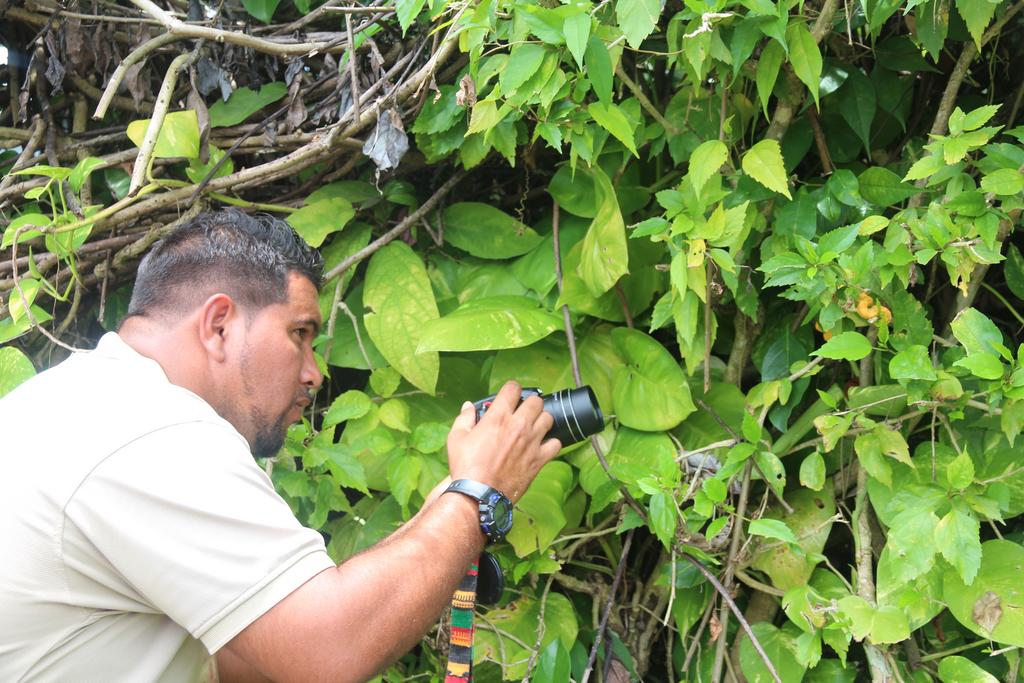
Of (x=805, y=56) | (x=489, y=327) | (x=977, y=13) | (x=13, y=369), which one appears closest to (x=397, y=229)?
(x=489, y=327)

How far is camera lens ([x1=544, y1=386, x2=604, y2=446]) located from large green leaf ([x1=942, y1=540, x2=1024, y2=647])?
587 millimetres

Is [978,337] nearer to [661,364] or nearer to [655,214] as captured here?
[661,364]

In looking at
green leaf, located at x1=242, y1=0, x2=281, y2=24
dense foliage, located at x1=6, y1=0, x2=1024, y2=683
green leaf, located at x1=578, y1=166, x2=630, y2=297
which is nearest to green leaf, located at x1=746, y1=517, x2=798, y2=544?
dense foliage, located at x1=6, y1=0, x2=1024, y2=683

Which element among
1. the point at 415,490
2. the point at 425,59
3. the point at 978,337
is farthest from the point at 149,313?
the point at 978,337

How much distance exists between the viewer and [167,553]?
1139mm

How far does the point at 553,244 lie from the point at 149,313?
80cm

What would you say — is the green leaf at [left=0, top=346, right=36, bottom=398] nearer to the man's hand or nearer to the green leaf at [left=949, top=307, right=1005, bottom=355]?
the man's hand

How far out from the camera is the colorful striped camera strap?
1.45 metres

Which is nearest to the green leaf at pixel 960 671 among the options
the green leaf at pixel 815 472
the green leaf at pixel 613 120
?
the green leaf at pixel 815 472

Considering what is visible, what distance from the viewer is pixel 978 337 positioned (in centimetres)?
140

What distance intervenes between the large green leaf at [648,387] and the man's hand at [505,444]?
29cm

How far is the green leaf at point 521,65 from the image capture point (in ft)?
4.73

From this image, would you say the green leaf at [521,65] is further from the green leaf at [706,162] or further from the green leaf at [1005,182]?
the green leaf at [1005,182]

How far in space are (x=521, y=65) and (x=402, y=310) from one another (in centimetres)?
66
